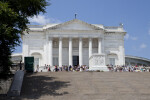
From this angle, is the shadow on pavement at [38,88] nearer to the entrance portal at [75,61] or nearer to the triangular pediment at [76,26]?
the triangular pediment at [76,26]

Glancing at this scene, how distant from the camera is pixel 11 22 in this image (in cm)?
1648

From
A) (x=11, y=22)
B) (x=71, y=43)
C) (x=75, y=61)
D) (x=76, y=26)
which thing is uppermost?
(x=76, y=26)

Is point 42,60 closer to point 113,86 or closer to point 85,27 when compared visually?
point 85,27

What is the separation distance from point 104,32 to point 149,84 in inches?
1294

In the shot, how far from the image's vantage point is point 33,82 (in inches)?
A: 769

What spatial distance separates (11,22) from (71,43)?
3311cm

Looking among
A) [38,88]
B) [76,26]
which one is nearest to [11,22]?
[38,88]

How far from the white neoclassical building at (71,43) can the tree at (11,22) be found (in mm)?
28494

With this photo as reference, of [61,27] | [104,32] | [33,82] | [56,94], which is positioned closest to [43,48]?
[61,27]

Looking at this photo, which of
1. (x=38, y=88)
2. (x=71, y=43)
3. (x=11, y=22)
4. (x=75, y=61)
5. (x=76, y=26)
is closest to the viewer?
(x=11, y=22)

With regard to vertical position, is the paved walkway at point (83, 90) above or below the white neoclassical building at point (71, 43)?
below

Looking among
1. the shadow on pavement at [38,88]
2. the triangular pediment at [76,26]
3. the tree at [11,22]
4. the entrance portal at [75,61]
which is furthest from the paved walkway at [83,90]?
the triangular pediment at [76,26]

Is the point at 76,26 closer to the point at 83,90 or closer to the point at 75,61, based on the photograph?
the point at 75,61

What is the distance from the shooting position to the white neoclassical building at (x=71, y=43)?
162 feet
